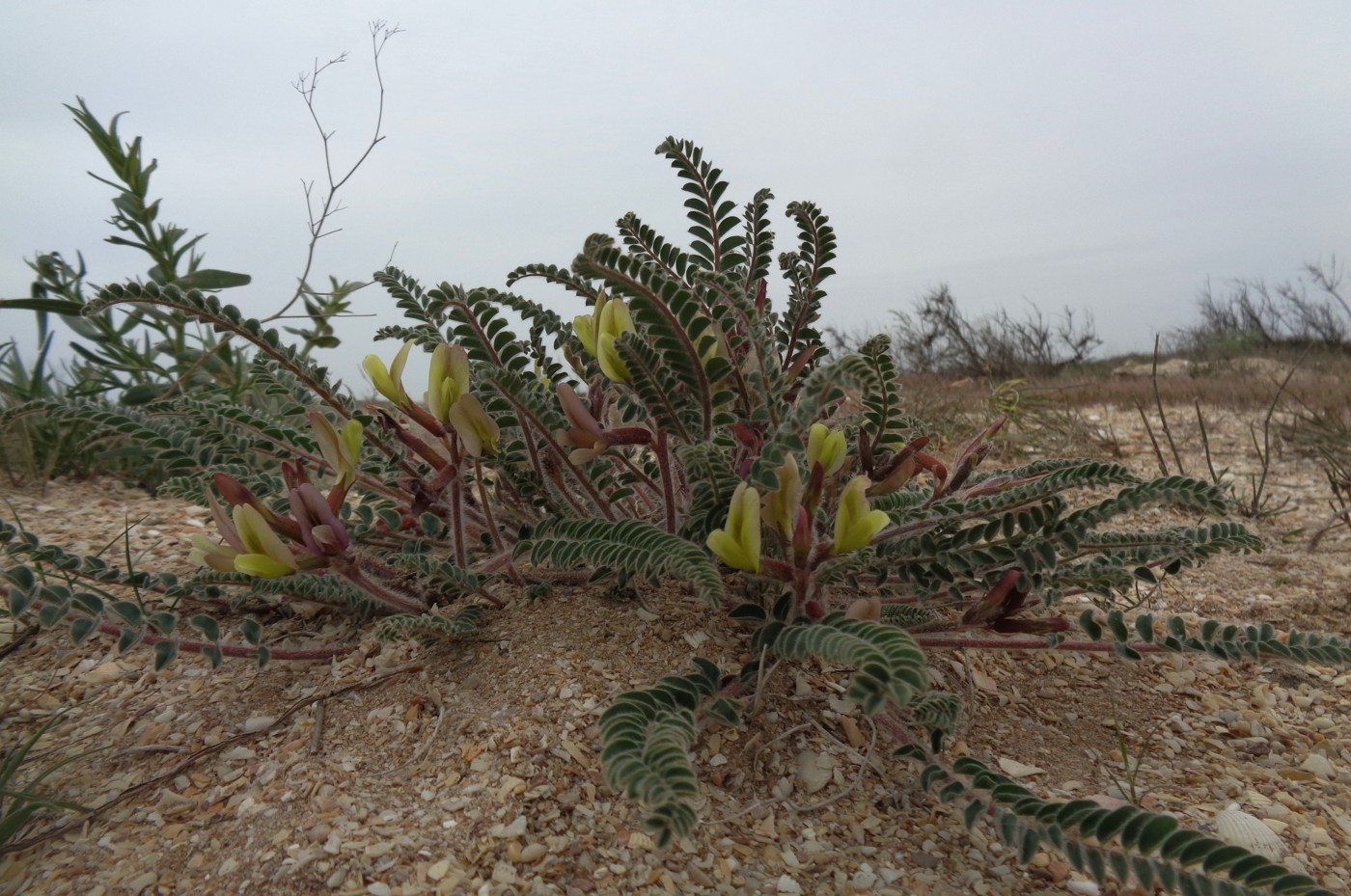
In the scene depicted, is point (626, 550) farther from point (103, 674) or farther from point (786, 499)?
point (103, 674)

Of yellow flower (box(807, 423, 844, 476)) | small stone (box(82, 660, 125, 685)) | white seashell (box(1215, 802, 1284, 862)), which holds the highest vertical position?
yellow flower (box(807, 423, 844, 476))

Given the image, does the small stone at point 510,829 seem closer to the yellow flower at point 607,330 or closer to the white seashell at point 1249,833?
the yellow flower at point 607,330

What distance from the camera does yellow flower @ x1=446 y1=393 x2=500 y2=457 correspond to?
132 cm

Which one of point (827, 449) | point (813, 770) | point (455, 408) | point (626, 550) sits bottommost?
point (813, 770)

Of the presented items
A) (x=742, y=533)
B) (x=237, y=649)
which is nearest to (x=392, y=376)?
(x=237, y=649)

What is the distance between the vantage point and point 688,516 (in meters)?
1.42

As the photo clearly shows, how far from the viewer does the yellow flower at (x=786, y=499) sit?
1104 mm

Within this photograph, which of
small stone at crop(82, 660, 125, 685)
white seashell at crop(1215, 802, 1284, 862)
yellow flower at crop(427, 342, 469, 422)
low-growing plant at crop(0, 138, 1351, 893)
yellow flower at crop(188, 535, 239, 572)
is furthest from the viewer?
small stone at crop(82, 660, 125, 685)

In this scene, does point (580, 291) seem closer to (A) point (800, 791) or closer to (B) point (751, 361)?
(B) point (751, 361)

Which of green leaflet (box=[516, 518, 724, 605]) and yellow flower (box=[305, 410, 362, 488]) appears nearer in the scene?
green leaflet (box=[516, 518, 724, 605])

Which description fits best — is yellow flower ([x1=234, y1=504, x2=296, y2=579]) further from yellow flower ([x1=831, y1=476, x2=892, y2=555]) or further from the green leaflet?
yellow flower ([x1=831, y1=476, x2=892, y2=555])

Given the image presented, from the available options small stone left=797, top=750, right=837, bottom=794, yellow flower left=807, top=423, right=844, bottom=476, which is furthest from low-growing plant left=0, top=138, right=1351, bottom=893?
small stone left=797, top=750, right=837, bottom=794

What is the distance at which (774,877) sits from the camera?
1044mm

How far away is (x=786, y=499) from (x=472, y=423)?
1.68 feet
